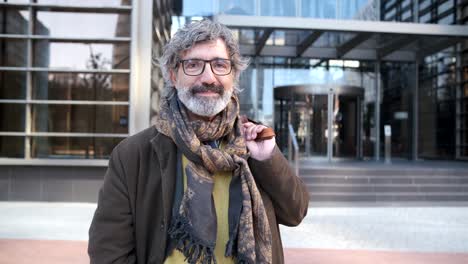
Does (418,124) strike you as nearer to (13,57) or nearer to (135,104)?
(135,104)

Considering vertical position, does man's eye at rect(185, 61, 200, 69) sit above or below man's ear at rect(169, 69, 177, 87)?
above

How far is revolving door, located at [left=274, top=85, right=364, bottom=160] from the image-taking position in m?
13.0

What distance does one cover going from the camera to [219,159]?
1.56 metres

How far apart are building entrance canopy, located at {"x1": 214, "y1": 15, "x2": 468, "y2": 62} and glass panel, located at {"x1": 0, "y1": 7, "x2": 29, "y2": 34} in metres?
4.26

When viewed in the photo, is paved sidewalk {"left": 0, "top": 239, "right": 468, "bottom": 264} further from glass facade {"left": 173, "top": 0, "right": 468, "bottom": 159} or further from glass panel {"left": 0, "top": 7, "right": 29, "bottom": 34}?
glass facade {"left": 173, "top": 0, "right": 468, "bottom": 159}

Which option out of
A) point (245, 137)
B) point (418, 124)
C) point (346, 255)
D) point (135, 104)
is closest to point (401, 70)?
point (418, 124)

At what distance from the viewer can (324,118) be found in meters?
13.0

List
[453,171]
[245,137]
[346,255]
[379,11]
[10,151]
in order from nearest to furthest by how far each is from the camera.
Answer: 1. [245,137]
2. [346,255]
3. [10,151]
4. [453,171]
5. [379,11]

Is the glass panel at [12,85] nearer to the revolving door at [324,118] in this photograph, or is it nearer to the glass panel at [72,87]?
the glass panel at [72,87]

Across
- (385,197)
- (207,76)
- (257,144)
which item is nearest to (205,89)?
(207,76)

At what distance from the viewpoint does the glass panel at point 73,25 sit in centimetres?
812

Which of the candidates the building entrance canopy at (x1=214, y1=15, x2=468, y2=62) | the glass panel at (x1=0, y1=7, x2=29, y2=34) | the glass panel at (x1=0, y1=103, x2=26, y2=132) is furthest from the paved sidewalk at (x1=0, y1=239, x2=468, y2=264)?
the building entrance canopy at (x1=214, y1=15, x2=468, y2=62)

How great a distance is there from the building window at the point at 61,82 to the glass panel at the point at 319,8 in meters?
6.99

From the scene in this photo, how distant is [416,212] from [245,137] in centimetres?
685
